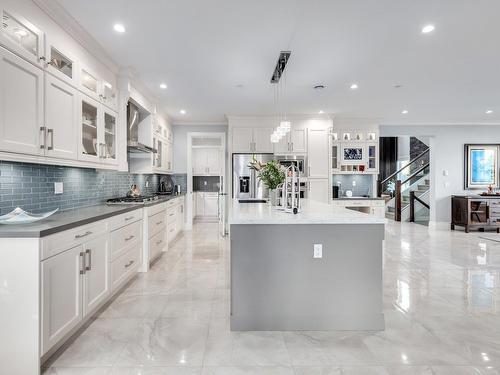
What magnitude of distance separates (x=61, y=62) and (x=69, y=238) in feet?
5.02

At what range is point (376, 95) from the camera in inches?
189

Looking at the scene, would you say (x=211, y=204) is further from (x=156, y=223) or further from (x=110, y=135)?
(x=110, y=135)

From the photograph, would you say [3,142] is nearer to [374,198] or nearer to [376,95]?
[376,95]

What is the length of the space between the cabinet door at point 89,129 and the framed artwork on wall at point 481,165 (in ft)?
25.3

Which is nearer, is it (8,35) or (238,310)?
(8,35)

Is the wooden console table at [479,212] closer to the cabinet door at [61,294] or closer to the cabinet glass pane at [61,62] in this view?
the cabinet door at [61,294]

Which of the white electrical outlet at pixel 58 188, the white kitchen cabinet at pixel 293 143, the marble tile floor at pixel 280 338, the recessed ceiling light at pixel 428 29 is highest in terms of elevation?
the recessed ceiling light at pixel 428 29

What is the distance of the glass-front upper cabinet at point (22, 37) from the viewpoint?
1.84m

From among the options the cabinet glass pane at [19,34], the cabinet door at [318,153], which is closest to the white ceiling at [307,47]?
the cabinet glass pane at [19,34]

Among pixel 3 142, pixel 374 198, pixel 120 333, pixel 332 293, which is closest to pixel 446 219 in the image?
pixel 374 198

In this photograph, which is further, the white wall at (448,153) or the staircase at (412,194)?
the staircase at (412,194)

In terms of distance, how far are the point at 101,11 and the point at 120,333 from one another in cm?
262

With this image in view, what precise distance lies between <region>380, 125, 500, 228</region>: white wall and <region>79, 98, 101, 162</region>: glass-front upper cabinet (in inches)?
242

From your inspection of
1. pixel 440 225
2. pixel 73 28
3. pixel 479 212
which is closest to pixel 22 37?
pixel 73 28
